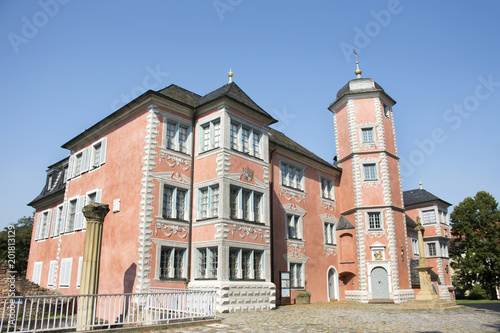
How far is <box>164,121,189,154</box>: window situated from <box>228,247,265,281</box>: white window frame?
579cm

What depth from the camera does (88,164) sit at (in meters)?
23.3

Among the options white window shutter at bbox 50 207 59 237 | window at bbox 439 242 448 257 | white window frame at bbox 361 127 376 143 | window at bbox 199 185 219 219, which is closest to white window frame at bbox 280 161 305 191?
white window frame at bbox 361 127 376 143

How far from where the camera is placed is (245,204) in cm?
1919

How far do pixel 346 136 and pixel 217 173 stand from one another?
1521 centimetres

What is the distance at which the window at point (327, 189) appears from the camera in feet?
94.8

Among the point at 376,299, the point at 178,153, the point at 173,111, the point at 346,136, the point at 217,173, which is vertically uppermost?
the point at 346,136

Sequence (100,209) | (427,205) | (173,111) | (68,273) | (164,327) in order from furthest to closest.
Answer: (427,205) < (68,273) < (173,111) < (100,209) < (164,327)

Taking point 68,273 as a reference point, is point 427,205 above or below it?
above

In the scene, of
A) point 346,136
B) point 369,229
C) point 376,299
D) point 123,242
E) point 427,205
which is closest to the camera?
point 123,242

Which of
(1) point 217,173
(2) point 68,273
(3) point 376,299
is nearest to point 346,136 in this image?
(3) point 376,299

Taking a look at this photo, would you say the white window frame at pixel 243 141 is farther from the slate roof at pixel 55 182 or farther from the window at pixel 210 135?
the slate roof at pixel 55 182

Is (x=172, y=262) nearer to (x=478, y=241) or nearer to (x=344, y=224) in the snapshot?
(x=344, y=224)

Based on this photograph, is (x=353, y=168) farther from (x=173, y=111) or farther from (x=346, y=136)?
(x=173, y=111)

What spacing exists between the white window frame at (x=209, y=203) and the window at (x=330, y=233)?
39.1 feet
